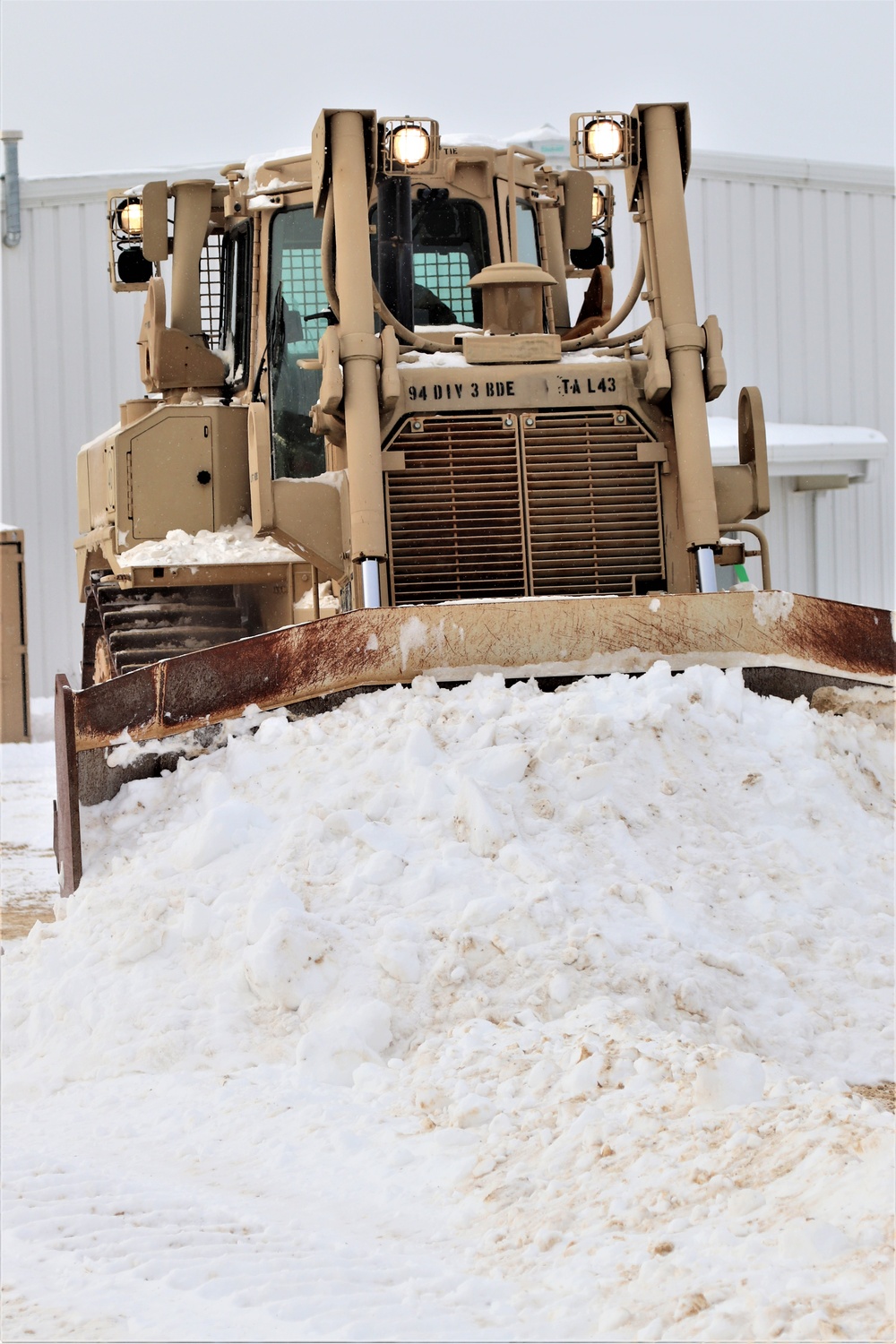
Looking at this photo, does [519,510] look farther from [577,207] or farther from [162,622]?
[577,207]

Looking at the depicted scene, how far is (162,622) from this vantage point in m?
7.99

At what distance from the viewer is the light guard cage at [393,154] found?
6.74m

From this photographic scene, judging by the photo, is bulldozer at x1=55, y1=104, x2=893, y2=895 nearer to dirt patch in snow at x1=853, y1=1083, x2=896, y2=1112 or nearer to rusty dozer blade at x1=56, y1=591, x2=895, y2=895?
rusty dozer blade at x1=56, y1=591, x2=895, y2=895

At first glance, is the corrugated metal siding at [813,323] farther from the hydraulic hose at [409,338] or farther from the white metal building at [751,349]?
the hydraulic hose at [409,338]

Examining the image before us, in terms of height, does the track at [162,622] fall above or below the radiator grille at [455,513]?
below

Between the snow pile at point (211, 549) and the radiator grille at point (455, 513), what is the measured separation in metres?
0.88

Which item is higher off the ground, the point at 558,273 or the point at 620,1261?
the point at 558,273

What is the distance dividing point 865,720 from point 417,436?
219 cm

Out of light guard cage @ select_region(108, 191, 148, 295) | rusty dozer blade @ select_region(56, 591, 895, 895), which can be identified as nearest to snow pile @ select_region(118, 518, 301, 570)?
light guard cage @ select_region(108, 191, 148, 295)

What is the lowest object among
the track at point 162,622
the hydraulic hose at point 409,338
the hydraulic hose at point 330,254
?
the track at point 162,622

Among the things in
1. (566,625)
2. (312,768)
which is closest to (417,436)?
(566,625)

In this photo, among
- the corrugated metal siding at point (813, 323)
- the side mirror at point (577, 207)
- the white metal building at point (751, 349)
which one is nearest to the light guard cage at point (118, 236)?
the side mirror at point (577, 207)

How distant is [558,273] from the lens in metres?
8.43

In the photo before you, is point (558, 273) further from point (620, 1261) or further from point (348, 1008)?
point (620, 1261)
